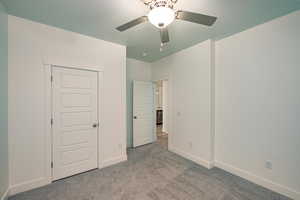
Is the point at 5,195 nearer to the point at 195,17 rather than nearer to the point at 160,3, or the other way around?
the point at 160,3

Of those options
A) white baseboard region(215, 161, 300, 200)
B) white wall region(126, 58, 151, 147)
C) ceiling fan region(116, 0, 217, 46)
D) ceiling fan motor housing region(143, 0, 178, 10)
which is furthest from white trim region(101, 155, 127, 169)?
ceiling fan motor housing region(143, 0, 178, 10)

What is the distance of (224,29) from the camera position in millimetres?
2348

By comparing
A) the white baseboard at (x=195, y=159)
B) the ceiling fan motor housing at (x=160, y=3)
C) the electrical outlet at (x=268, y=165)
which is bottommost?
the white baseboard at (x=195, y=159)

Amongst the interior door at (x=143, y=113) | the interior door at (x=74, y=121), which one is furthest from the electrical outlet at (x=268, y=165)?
the interior door at (x=74, y=121)

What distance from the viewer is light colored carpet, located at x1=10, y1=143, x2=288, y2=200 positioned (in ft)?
6.29

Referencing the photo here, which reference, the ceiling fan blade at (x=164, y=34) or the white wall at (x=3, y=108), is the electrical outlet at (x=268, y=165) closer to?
the ceiling fan blade at (x=164, y=34)

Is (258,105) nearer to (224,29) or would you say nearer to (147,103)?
(224,29)

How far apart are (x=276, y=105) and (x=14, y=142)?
4.08 meters

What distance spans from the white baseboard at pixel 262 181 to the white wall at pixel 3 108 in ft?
11.7

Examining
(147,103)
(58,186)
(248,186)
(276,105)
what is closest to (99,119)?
(58,186)

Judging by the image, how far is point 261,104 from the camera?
7.21 feet

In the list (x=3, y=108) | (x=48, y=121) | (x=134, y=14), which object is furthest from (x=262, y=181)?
(x=3, y=108)

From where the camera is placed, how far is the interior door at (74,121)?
232 centimetres

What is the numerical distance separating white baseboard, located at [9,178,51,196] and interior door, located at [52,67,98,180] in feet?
0.43
